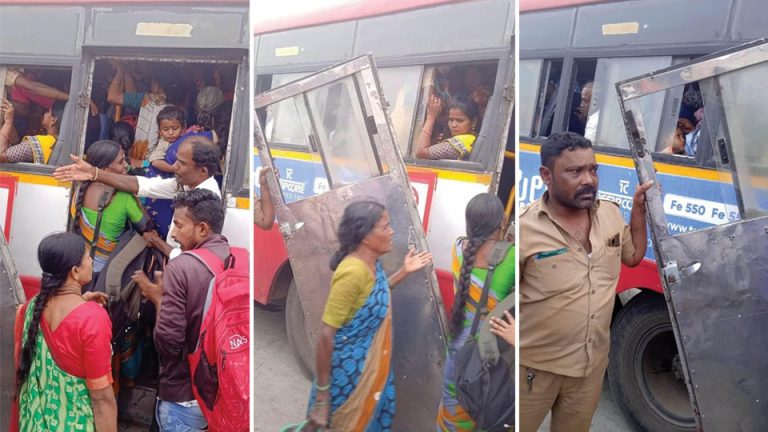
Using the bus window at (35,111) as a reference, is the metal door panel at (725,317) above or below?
below

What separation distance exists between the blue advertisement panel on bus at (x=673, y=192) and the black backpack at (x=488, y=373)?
2.20 ft

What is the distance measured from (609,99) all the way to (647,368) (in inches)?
45.9

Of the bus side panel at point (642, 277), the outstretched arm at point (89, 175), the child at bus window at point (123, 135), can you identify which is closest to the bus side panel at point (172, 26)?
the child at bus window at point (123, 135)

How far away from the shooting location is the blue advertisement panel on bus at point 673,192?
214cm

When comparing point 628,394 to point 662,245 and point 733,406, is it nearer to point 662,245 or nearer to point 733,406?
point 733,406

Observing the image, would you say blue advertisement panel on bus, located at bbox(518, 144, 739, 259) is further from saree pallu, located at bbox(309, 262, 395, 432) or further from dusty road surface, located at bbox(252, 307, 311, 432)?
dusty road surface, located at bbox(252, 307, 311, 432)

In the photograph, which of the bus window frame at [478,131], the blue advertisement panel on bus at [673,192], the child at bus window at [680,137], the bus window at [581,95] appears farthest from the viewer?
the bus window at [581,95]

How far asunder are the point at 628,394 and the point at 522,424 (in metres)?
0.92

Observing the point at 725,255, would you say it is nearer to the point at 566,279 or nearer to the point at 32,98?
the point at 566,279

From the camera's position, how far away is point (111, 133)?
2.07 metres

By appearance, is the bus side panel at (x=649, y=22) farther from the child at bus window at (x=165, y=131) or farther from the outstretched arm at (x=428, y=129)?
the child at bus window at (x=165, y=131)

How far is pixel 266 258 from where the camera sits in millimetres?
1721

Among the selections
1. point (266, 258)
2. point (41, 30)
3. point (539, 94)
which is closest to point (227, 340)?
point (266, 258)

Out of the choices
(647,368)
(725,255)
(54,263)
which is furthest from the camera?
(647,368)
